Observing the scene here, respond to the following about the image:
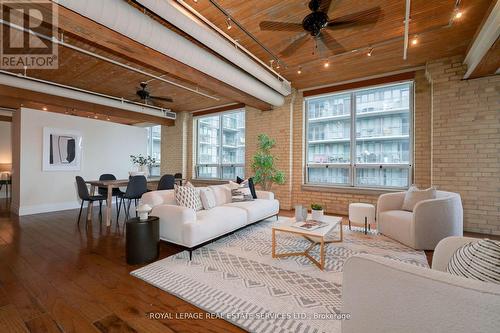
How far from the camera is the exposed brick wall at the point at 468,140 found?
397 centimetres

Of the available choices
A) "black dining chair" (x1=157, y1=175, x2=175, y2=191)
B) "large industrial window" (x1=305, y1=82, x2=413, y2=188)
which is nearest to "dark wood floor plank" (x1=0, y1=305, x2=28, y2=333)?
"black dining chair" (x1=157, y1=175, x2=175, y2=191)

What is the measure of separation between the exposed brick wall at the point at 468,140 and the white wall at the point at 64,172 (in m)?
8.27

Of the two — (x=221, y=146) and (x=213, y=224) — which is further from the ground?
(x=221, y=146)

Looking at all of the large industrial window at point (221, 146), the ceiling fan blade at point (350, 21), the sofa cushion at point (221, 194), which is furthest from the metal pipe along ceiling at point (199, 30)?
the large industrial window at point (221, 146)

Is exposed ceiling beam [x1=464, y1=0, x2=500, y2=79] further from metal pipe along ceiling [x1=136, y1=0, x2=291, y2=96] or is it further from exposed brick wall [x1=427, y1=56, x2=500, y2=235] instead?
metal pipe along ceiling [x1=136, y1=0, x2=291, y2=96]

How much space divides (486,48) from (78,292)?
571 cm

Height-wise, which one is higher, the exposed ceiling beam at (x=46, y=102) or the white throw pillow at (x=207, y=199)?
the exposed ceiling beam at (x=46, y=102)

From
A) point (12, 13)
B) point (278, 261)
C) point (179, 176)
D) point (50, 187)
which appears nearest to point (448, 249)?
point (278, 261)

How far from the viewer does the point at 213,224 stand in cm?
312

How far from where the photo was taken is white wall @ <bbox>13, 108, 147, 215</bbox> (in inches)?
216

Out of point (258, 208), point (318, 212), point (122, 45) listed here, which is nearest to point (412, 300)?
point (318, 212)

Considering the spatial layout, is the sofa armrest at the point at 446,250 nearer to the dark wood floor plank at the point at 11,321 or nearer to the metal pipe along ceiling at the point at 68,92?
the dark wood floor plank at the point at 11,321

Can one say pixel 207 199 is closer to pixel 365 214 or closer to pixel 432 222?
pixel 365 214

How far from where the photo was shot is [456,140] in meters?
4.21
